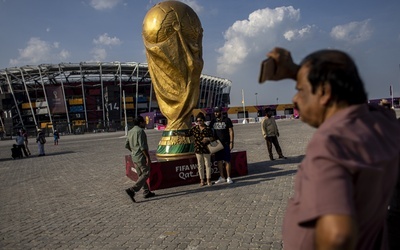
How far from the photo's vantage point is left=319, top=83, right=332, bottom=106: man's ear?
1.11 metres

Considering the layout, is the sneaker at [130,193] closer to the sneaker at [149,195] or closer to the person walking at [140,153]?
the person walking at [140,153]

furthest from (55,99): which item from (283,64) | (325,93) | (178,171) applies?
(325,93)

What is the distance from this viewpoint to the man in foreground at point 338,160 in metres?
0.94

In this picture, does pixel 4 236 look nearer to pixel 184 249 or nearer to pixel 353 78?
pixel 184 249

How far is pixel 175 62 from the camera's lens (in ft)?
26.6

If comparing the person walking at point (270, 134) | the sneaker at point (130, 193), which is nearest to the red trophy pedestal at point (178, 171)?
the sneaker at point (130, 193)

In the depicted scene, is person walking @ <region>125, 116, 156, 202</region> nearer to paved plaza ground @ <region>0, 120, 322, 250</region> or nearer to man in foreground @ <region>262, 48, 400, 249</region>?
paved plaza ground @ <region>0, 120, 322, 250</region>

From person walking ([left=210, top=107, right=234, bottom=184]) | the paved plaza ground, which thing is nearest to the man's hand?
the paved plaza ground

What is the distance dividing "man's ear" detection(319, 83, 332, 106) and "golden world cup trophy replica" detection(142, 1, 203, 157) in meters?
7.03

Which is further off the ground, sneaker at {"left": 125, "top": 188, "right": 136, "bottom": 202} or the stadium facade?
the stadium facade

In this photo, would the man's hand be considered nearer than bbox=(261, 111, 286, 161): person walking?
Yes

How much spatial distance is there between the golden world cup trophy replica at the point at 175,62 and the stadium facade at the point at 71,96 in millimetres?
37333

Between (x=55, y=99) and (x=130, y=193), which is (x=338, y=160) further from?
(x=55, y=99)

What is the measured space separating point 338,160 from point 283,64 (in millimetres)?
440
